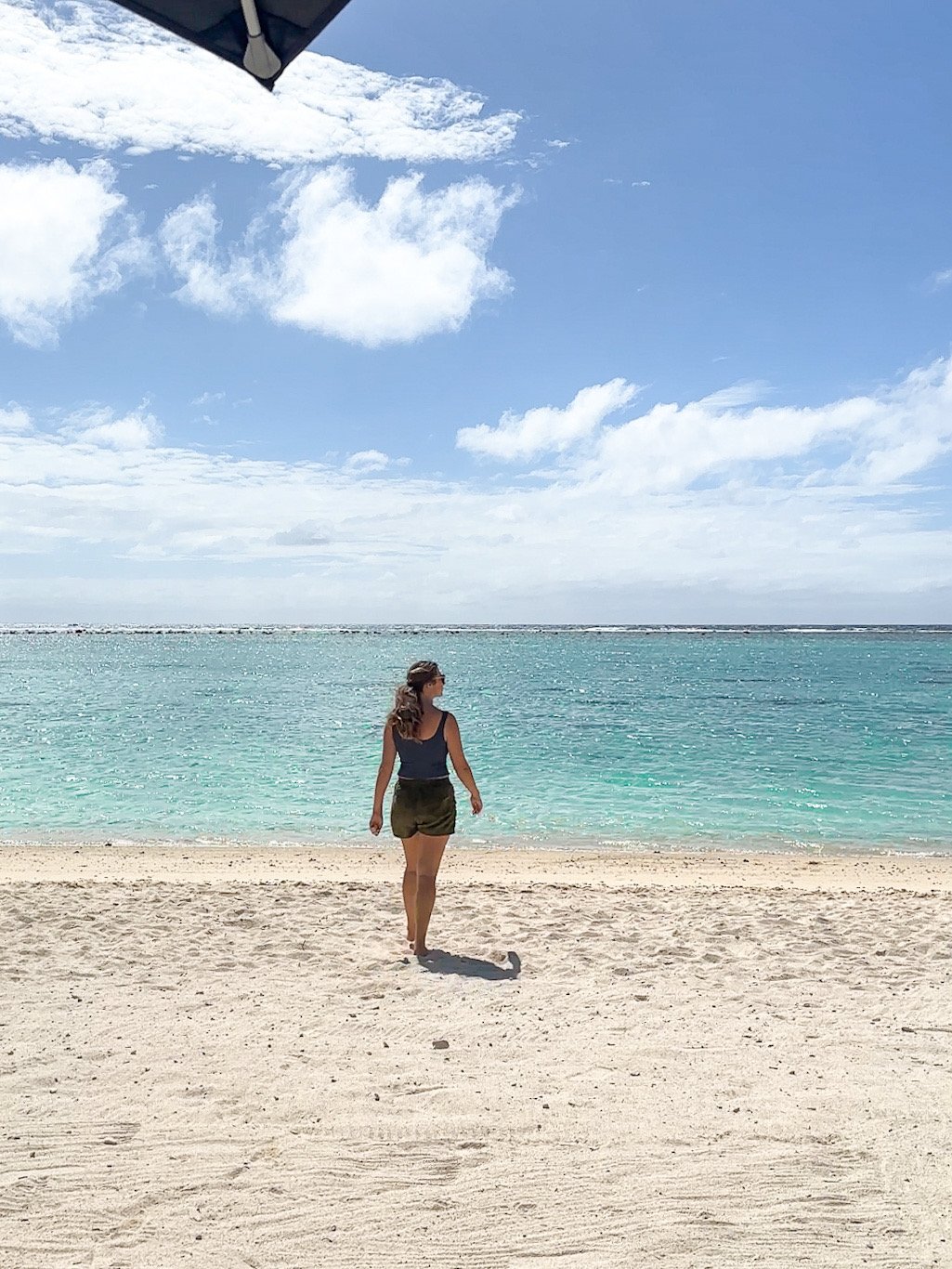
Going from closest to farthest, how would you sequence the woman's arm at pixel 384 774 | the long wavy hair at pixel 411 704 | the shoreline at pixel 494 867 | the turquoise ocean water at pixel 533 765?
the long wavy hair at pixel 411 704 → the woman's arm at pixel 384 774 → the shoreline at pixel 494 867 → the turquoise ocean water at pixel 533 765

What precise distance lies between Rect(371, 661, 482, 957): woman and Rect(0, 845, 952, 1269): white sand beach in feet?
2.95

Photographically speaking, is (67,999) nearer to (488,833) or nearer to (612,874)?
(612,874)

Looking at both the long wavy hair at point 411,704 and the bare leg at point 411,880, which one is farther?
the bare leg at point 411,880

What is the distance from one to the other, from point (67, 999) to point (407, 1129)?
9.21 ft

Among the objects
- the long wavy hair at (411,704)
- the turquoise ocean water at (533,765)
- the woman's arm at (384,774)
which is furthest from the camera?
the turquoise ocean water at (533,765)

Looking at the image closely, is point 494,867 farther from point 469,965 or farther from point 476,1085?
point 476,1085

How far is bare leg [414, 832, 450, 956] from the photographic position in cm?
684

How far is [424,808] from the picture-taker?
22.0 feet

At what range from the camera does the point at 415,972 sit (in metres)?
6.66

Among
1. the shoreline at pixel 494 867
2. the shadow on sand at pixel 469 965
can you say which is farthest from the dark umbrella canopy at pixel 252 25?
the shoreline at pixel 494 867

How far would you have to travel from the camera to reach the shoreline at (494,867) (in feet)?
36.2

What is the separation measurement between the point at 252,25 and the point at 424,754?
516 centimetres

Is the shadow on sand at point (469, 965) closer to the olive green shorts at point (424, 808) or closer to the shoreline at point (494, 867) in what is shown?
the olive green shorts at point (424, 808)

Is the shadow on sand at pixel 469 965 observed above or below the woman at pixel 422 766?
below
